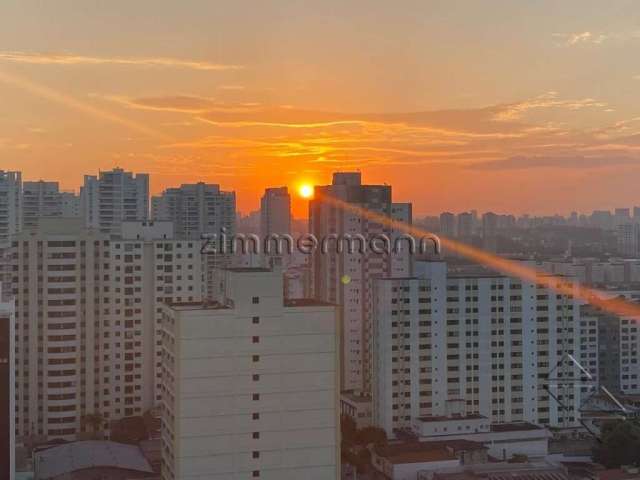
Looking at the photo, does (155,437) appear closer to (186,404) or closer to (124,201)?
(186,404)

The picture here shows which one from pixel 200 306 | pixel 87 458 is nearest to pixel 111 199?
pixel 87 458

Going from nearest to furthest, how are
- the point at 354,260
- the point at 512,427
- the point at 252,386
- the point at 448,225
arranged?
1. the point at 252,386
2. the point at 512,427
3. the point at 354,260
4. the point at 448,225

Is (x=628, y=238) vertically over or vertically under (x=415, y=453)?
over

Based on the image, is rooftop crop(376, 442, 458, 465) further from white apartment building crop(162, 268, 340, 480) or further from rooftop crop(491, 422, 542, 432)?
white apartment building crop(162, 268, 340, 480)

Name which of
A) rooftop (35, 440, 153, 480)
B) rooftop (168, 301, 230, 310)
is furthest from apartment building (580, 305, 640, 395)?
rooftop (168, 301, 230, 310)

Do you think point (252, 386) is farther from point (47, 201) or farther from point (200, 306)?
point (47, 201)

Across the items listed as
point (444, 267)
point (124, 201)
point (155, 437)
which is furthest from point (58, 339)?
point (124, 201)

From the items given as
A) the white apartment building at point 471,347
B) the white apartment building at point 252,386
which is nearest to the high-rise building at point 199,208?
the white apartment building at point 471,347
